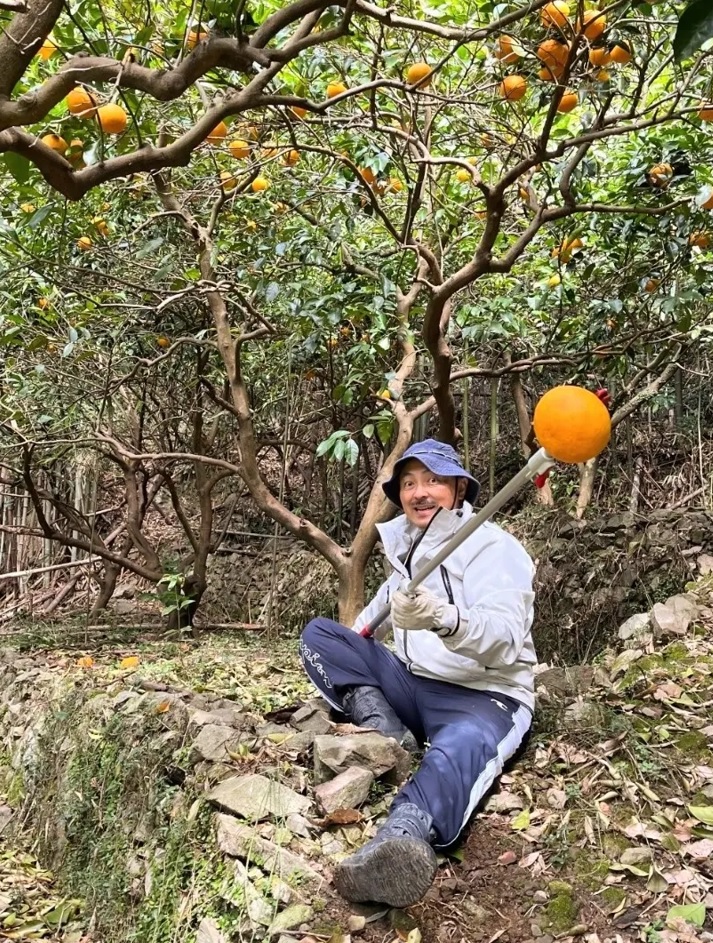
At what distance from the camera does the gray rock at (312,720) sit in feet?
8.77

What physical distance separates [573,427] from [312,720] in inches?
72.2

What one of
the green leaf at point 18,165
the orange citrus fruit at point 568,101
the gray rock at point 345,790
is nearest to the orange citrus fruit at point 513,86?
the orange citrus fruit at point 568,101

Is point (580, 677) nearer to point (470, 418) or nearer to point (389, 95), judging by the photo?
point (389, 95)

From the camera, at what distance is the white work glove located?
6.34ft

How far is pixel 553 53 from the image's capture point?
2316 millimetres

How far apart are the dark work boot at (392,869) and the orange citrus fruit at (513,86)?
216cm

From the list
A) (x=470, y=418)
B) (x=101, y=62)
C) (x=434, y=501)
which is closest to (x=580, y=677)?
(x=434, y=501)

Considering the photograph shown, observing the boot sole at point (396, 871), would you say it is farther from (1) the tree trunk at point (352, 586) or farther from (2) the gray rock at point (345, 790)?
(1) the tree trunk at point (352, 586)

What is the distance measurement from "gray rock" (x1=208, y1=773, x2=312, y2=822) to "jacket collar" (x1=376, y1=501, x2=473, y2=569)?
2.47 feet

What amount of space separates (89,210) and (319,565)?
2765 mm

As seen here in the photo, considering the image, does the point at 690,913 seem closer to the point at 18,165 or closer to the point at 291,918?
the point at 291,918

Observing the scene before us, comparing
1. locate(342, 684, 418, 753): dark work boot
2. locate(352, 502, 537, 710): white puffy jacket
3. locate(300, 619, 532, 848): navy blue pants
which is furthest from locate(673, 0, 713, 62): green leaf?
locate(342, 684, 418, 753): dark work boot

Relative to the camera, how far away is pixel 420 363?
490cm

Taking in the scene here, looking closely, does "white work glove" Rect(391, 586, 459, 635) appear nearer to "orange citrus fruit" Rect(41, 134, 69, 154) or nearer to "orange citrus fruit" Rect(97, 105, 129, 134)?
"orange citrus fruit" Rect(97, 105, 129, 134)
